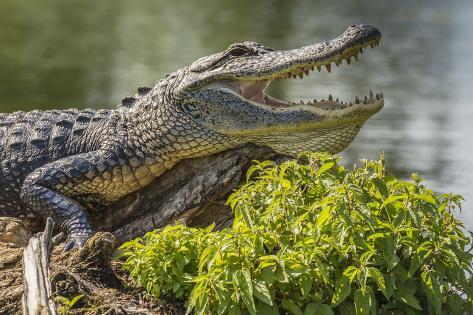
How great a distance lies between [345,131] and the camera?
5465 millimetres

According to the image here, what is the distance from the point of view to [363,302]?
395 centimetres

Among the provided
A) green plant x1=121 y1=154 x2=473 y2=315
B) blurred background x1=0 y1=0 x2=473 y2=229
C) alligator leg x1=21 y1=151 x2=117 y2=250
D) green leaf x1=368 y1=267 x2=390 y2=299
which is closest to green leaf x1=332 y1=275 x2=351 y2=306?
green plant x1=121 y1=154 x2=473 y2=315

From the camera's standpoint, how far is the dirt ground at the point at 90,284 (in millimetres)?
4309

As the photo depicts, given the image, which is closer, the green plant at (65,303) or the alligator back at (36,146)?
the green plant at (65,303)

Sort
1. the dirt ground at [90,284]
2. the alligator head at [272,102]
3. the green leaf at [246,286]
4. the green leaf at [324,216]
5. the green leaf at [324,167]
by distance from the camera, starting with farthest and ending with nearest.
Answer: the alligator head at [272,102] < the green leaf at [324,167] < the dirt ground at [90,284] < the green leaf at [324,216] < the green leaf at [246,286]

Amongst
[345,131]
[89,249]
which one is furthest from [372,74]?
[89,249]

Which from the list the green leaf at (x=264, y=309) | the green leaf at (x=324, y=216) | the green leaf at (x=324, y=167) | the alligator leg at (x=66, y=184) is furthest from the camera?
the alligator leg at (x=66, y=184)

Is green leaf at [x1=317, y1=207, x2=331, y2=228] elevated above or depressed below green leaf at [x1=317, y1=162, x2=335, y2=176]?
below

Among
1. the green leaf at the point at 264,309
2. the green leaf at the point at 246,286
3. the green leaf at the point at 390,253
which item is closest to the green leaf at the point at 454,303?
the green leaf at the point at 390,253

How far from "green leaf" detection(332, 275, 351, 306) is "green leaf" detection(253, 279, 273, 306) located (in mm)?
289

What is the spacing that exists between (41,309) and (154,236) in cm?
63

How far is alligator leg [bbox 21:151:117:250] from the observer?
18.4 ft

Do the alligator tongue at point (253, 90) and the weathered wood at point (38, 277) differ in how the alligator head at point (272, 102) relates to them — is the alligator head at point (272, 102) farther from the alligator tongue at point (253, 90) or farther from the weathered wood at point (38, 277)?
the weathered wood at point (38, 277)

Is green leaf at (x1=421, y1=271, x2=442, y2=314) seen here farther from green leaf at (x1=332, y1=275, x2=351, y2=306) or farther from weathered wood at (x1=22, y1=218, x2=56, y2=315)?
weathered wood at (x1=22, y1=218, x2=56, y2=315)
